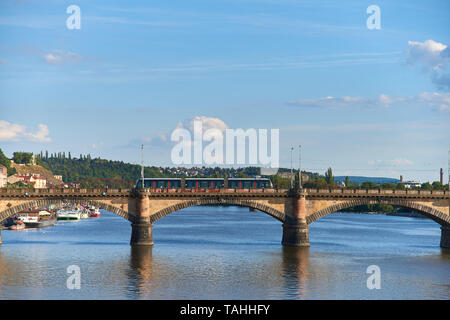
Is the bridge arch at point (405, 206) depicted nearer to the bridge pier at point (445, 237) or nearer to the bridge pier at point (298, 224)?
the bridge pier at point (445, 237)

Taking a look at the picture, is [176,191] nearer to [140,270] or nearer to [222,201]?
[222,201]

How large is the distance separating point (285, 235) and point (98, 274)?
40.7m

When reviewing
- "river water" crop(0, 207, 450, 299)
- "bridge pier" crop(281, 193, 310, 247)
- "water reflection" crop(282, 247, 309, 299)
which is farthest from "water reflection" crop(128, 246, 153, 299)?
"bridge pier" crop(281, 193, 310, 247)

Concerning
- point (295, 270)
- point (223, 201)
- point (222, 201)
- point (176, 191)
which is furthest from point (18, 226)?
point (295, 270)

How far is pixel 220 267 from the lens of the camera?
9544 centimetres

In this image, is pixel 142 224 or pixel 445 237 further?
pixel 445 237

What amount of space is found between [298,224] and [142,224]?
80.7 ft

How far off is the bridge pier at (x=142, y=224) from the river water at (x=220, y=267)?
2.18m

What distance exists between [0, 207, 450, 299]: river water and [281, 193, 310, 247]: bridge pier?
2233mm

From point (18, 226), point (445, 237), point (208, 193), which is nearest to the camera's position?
point (208, 193)

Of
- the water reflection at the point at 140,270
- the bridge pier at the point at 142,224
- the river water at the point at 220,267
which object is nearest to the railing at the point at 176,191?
the bridge pier at the point at 142,224

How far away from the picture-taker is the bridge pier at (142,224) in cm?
11669
